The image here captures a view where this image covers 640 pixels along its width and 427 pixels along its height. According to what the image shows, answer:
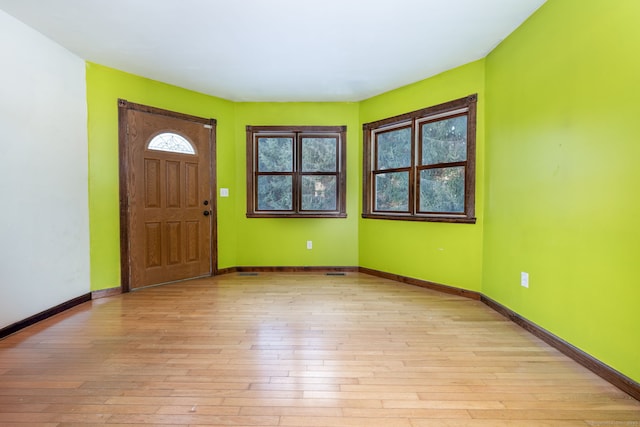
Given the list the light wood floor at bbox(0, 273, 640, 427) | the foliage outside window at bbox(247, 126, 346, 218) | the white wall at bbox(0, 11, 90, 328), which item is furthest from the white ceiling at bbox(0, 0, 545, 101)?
the light wood floor at bbox(0, 273, 640, 427)

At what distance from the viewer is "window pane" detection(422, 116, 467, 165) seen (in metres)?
3.30

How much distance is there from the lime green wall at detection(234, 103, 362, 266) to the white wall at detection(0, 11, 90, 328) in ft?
5.95

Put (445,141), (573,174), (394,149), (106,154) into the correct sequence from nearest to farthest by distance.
Answer: (573,174) → (106,154) → (445,141) → (394,149)

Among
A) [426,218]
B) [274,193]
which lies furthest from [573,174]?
[274,193]

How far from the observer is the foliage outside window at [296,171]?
4.37 m

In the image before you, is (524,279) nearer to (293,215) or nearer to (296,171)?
(293,215)

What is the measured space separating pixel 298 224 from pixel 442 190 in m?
1.99

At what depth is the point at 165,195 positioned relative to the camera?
148 inches

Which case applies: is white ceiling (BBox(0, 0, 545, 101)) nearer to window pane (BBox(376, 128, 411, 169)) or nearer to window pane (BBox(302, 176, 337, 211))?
window pane (BBox(376, 128, 411, 169))

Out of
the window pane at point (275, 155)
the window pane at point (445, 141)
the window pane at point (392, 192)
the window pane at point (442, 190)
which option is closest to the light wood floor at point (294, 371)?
the window pane at point (442, 190)

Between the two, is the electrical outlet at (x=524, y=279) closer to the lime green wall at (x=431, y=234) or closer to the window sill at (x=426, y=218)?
the lime green wall at (x=431, y=234)

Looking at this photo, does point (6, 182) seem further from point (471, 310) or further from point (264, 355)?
point (471, 310)

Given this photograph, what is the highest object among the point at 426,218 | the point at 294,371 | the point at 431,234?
the point at 426,218

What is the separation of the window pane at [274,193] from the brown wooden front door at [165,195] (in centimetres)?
67
